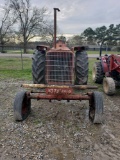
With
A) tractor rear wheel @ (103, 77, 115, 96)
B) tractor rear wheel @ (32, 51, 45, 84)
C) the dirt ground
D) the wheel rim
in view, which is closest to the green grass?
tractor rear wheel @ (32, 51, 45, 84)

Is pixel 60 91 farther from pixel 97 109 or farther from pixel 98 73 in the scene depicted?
pixel 98 73

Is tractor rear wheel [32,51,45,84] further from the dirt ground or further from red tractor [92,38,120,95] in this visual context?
red tractor [92,38,120,95]

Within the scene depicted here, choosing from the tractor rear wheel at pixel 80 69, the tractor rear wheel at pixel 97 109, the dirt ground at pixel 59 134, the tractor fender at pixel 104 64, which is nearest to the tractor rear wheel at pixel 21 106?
the dirt ground at pixel 59 134

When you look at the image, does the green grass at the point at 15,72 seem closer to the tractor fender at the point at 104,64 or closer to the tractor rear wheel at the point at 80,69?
the tractor fender at the point at 104,64

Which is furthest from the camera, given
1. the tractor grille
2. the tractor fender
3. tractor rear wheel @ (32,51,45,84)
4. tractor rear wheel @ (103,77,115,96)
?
the tractor fender

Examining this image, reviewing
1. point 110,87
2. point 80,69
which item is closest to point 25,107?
point 80,69

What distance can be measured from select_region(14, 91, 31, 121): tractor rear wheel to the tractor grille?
710 millimetres

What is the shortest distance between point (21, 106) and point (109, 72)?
13.0 feet

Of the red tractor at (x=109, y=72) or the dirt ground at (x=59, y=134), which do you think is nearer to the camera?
the dirt ground at (x=59, y=134)

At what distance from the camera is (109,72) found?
7844 mm

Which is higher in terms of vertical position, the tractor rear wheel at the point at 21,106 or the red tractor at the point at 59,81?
the red tractor at the point at 59,81

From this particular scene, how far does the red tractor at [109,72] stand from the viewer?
22.9 ft

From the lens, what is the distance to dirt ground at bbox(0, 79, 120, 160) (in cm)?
358

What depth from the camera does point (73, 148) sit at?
377 cm
